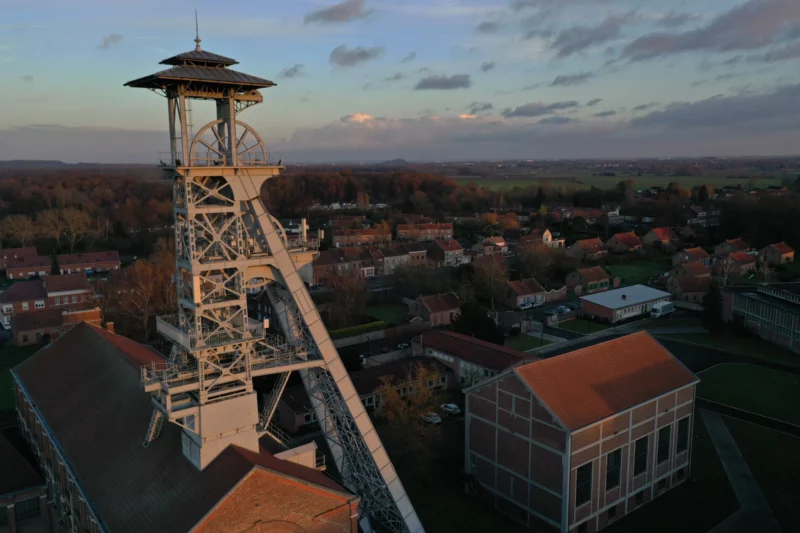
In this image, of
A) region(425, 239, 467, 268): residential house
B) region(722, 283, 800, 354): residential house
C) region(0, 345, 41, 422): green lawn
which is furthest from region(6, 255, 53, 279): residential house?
region(722, 283, 800, 354): residential house

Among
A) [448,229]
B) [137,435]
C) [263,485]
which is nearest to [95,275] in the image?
[448,229]

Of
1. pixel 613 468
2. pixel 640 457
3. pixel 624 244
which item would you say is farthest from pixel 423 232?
pixel 613 468

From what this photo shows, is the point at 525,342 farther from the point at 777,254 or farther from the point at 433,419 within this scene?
the point at 777,254

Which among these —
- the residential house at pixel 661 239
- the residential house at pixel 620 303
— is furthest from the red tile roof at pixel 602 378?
the residential house at pixel 661 239

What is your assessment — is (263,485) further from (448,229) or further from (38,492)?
(448,229)

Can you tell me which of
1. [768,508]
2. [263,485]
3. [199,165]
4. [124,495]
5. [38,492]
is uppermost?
[199,165]

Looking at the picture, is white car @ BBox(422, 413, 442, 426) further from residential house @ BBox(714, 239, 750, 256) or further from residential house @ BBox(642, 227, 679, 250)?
residential house @ BBox(642, 227, 679, 250)
